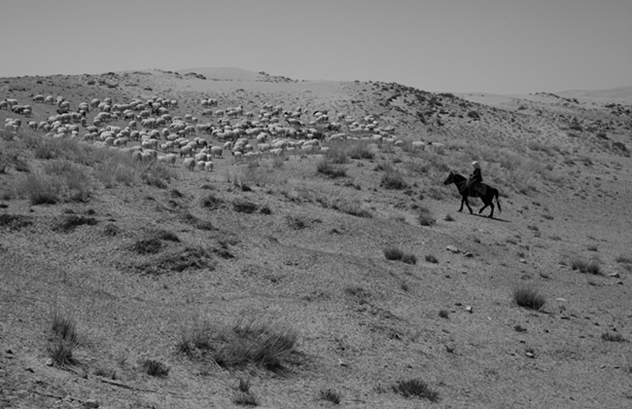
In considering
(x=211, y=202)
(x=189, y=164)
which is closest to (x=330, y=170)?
(x=189, y=164)

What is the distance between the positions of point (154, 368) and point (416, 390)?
3.37 meters

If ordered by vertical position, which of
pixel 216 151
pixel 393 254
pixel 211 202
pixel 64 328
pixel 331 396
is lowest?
pixel 331 396

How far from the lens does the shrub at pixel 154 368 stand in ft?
24.4

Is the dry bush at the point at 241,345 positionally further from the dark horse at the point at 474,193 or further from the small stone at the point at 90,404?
the dark horse at the point at 474,193

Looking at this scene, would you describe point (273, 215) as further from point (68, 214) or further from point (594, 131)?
point (594, 131)

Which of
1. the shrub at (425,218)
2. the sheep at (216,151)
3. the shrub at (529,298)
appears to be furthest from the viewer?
the sheep at (216,151)

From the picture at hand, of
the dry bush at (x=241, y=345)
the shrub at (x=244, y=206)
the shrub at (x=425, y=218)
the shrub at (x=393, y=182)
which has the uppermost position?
the shrub at (x=393, y=182)

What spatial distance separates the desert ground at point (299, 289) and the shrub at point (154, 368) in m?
0.02

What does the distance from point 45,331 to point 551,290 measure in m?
10.5

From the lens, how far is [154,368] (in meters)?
7.47

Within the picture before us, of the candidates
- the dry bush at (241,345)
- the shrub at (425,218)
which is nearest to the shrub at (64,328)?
the dry bush at (241,345)

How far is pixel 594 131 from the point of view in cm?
5709

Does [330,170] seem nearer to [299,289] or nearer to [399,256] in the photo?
[399,256]

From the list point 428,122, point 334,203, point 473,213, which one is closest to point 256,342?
point 334,203
